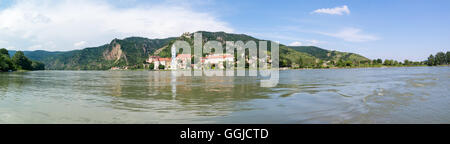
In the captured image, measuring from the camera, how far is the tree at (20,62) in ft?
402

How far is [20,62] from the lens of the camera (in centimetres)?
12638

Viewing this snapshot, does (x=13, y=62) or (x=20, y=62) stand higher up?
(x=20, y=62)

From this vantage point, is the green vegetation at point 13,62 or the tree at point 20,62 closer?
the green vegetation at point 13,62

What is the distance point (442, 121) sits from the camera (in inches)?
368

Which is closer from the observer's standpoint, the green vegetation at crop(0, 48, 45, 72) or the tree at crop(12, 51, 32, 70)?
the green vegetation at crop(0, 48, 45, 72)

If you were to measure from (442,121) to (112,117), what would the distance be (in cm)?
1252

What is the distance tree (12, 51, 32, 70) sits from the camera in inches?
4818

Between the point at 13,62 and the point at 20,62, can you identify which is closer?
the point at 13,62
